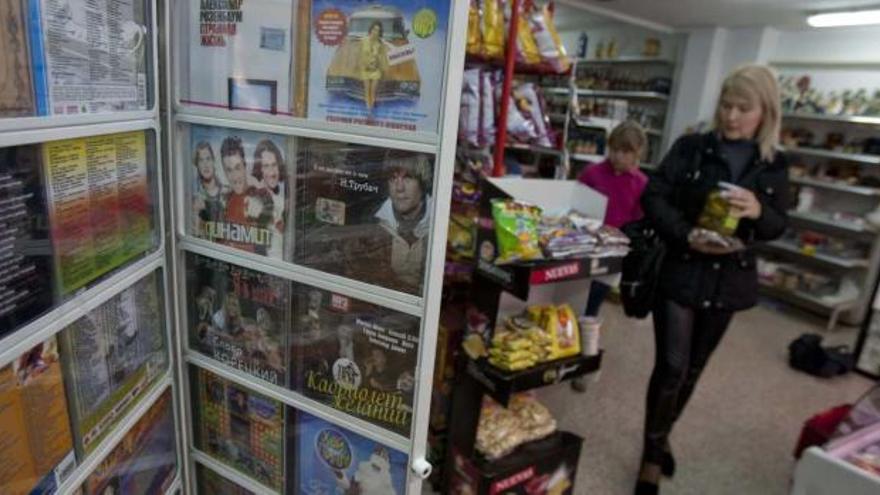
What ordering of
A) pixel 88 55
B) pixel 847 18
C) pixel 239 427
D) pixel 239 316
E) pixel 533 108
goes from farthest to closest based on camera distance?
pixel 847 18 → pixel 533 108 → pixel 239 427 → pixel 239 316 → pixel 88 55

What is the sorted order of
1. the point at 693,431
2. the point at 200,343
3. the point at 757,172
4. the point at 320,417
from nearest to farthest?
the point at 320,417 < the point at 200,343 < the point at 757,172 < the point at 693,431

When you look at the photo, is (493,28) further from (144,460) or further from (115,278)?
(144,460)

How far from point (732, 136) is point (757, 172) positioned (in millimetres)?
138

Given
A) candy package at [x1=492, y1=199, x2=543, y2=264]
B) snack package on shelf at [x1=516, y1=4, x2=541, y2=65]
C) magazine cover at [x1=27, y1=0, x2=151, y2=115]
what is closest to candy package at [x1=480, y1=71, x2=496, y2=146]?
snack package on shelf at [x1=516, y1=4, x2=541, y2=65]

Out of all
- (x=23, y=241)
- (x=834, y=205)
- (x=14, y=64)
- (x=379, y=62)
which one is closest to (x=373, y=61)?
(x=379, y=62)

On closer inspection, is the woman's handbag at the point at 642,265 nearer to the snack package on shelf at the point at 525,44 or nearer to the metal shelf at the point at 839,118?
the snack package on shelf at the point at 525,44

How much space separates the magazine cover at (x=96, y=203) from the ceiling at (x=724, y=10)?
443cm

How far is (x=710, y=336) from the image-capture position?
6.08 feet

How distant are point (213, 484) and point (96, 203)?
2.95ft

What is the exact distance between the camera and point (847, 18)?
13.6 feet

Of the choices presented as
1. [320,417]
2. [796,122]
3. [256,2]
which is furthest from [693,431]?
[796,122]

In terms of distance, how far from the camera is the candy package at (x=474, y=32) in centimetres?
166

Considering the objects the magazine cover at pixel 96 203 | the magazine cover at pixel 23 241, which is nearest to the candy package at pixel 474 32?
the magazine cover at pixel 96 203

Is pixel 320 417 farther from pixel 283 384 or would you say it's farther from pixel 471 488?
pixel 471 488
